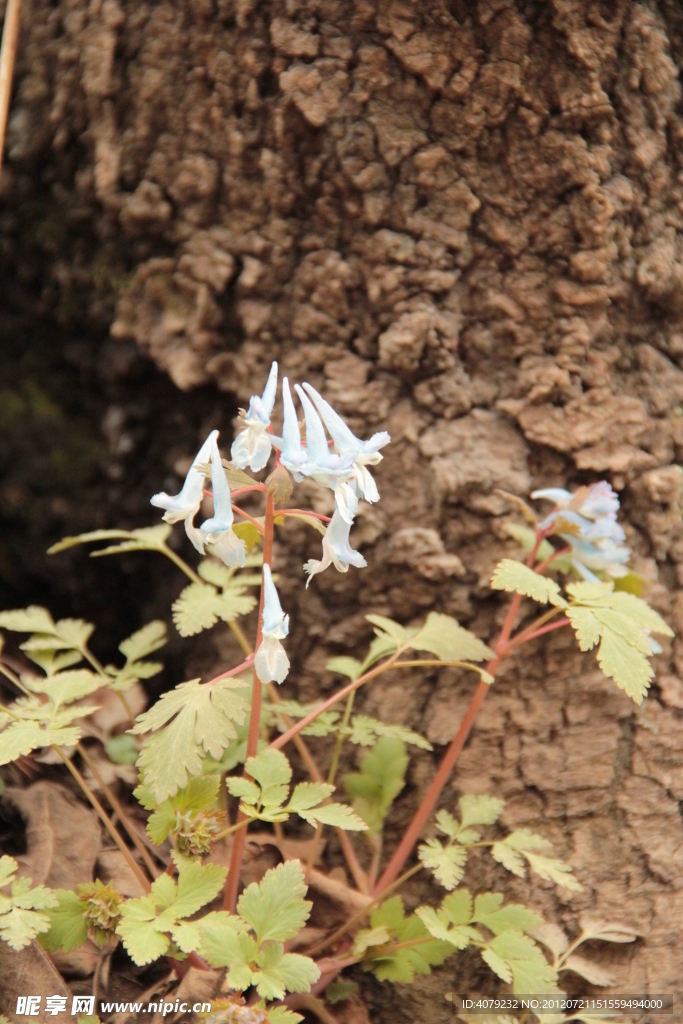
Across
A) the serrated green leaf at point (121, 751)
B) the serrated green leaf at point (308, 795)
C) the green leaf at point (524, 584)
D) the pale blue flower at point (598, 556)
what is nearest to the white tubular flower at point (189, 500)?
the serrated green leaf at point (308, 795)

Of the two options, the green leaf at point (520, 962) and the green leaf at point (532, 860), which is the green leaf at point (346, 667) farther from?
the green leaf at point (520, 962)

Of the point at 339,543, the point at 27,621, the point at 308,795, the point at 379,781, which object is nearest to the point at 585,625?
the point at 339,543

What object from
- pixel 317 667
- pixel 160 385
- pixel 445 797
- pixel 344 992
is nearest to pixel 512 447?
pixel 317 667

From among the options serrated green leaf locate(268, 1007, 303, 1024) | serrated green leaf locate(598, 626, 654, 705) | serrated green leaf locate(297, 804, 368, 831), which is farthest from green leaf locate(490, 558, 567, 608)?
serrated green leaf locate(268, 1007, 303, 1024)

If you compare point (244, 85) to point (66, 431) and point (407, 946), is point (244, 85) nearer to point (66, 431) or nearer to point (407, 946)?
point (66, 431)

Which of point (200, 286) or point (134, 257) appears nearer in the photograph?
point (200, 286)
